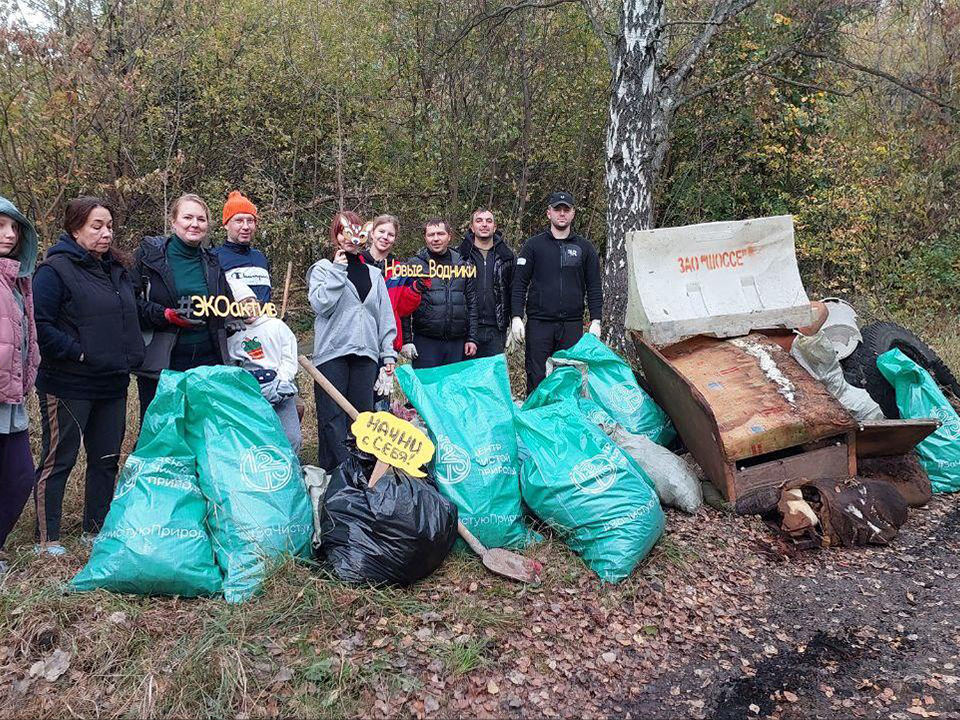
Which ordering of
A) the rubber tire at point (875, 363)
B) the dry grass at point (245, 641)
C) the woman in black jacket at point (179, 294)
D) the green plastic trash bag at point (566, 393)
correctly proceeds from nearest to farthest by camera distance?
1. the dry grass at point (245, 641)
2. the woman in black jacket at point (179, 294)
3. the green plastic trash bag at point (566, 393)
4. the rubber tire at point (875, 363)

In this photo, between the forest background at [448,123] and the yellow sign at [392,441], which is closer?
the yellow sign at [392,441]

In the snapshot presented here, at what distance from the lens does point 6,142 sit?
678 centimetres

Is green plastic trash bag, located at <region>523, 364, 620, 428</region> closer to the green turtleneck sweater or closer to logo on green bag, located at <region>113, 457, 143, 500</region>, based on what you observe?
the green turtleneck sweater

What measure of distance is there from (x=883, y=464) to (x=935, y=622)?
1346 mm

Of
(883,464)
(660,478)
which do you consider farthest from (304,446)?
(883,464)

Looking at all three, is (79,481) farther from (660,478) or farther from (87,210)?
(660,478)

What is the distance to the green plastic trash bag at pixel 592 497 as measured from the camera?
11.0ft

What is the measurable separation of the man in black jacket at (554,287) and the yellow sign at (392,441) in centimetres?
201

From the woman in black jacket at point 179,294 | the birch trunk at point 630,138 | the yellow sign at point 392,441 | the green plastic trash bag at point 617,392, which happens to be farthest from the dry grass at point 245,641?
the birch trunk at point 630,138

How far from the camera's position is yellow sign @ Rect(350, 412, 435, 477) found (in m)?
3.12

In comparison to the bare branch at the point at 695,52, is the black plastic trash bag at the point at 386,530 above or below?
below

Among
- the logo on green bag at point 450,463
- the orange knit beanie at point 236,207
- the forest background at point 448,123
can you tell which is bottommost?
the logo on green bag at point 450,463

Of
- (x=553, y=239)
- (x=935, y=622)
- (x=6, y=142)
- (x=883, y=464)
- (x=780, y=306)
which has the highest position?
(x=6, y=142)

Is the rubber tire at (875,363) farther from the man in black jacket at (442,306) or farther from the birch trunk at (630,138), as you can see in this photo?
the man in black jacket at (442,306)
